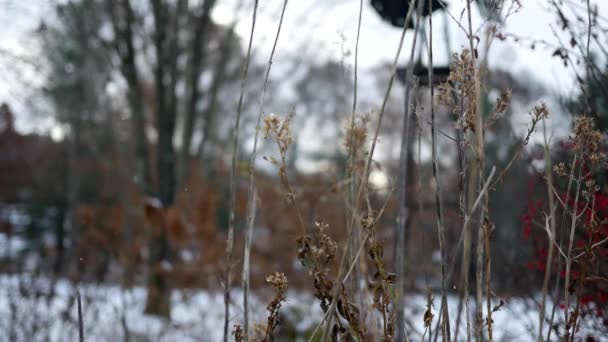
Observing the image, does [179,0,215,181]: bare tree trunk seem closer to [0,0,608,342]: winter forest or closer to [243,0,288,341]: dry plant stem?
[0,0,608,342]: winter forest

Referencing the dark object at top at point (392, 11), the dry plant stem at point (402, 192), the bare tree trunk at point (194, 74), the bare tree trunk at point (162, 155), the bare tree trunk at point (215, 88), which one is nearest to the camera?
the dry plant stem at point (402, 192)

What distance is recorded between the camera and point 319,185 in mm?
7152

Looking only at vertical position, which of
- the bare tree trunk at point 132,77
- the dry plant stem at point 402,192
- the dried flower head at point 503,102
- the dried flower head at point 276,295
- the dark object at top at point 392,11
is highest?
the bare tree trunk at point 132,77

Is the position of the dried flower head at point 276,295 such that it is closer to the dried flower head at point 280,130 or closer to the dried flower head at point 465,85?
the dried flower head at point 280,130

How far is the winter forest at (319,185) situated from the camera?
1215 mm

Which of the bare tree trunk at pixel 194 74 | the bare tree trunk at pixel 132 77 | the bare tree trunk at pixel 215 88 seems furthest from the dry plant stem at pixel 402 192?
the bare tree trunk at pixel 215 88

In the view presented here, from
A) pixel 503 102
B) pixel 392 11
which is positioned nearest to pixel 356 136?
pixel 503 102

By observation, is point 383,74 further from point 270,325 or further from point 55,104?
point 270,325

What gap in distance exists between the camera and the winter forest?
3.99 feet

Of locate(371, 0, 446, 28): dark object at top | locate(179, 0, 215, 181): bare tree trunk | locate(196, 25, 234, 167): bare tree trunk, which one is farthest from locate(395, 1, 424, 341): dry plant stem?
locate(196, 25, 234, 167): bare tree trunk

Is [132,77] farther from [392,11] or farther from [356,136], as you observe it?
[356,136]

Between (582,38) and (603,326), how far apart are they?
1.06 meters

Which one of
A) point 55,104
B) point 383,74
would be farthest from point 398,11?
point 383,74

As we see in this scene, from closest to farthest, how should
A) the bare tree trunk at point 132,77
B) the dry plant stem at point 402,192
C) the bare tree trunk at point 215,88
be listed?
the dry plant stem at point 402,192, the bare tree trunk at point 132,77, the bare tree trunk at point 215,88
